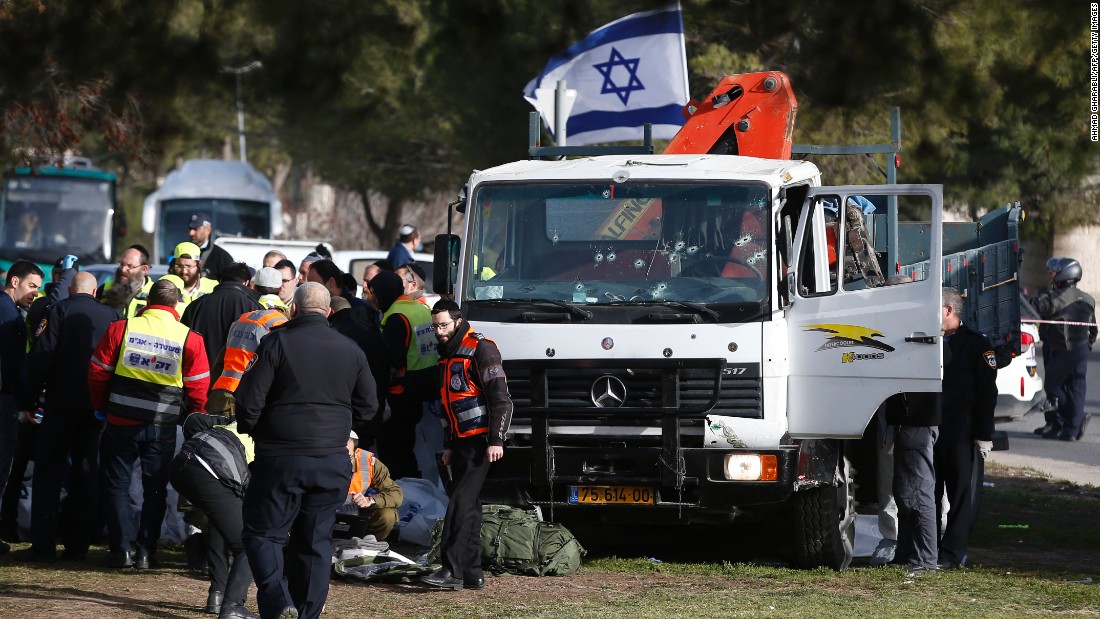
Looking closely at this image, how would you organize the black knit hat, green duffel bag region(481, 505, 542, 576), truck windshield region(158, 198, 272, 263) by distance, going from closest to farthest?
green duffel bag region(481, 505, 542, 576), the black knit hat, truck windshield region(158, 198, 272, 263)

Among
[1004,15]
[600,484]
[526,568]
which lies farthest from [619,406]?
[1004,15]

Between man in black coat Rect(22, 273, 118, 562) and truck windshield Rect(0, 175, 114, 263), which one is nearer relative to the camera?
man in black coat Rect(22, 273, 118, 562)

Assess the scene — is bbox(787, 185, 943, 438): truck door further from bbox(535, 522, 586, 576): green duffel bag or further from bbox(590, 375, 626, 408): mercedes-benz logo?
bbox(535, 522, 586, 576): green duffel bag

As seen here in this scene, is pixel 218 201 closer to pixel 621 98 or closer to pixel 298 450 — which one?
pixel 621 98

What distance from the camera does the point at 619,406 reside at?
31.6 feet

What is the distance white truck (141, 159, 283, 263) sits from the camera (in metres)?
36.9

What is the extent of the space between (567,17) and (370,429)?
5174 millimetres

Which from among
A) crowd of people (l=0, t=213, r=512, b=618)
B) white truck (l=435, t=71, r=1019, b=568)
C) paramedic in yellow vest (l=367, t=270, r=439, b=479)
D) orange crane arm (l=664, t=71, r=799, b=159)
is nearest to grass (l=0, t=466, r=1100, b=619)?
crowd of people (l=0, t=213, r=512, b=618)

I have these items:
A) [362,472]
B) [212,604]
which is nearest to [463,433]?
[362,472]

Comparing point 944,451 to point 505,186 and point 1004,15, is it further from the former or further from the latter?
point 1004,15

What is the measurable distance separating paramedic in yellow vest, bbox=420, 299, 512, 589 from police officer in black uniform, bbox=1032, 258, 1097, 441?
10.1 m

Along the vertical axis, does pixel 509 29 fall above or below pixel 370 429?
above

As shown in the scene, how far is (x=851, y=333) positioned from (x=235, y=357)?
3714 millimetres

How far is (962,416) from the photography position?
10.4 metres
